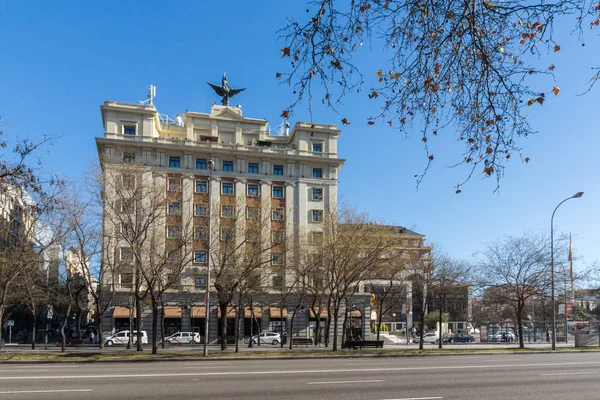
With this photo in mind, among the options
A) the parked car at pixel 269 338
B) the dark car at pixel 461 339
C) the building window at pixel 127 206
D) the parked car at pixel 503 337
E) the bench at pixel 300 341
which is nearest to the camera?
the building window at pixel 127 206

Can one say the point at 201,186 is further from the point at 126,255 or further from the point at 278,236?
the point at 126,255

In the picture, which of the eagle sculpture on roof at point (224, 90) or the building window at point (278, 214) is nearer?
the building window at point (278, 214)

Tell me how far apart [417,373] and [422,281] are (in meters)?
21.2

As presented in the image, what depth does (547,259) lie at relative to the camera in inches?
1438

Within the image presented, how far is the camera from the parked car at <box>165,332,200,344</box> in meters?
44.8

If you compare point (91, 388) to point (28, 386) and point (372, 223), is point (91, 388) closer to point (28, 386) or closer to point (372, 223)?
point (28, 386)

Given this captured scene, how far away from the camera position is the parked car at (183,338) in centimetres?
4485

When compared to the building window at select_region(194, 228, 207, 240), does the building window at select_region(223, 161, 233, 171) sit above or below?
above

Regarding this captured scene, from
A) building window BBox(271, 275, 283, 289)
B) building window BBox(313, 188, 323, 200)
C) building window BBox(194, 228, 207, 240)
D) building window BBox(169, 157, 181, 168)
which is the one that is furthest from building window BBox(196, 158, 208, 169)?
building window BBox(194, 228, 207, 240)

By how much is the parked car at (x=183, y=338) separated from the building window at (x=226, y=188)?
1512 cm

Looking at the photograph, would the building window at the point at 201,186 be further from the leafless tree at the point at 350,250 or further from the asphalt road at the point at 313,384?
the asphalt road at the point at 313,384

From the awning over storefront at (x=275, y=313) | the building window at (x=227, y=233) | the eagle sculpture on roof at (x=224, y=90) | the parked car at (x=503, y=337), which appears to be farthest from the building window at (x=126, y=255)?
the parked car at (x=503, y=337)

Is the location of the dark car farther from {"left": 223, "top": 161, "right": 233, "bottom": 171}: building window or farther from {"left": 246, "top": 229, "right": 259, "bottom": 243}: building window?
{"left": 246, "top": 229, "right": 259, "bottom": 243}: building window

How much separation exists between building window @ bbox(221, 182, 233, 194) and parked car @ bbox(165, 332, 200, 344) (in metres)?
15.1
